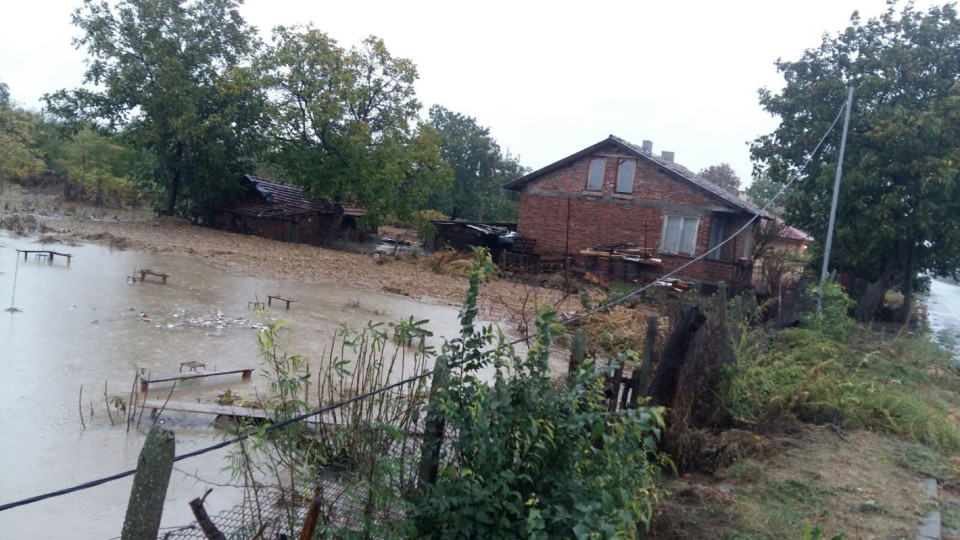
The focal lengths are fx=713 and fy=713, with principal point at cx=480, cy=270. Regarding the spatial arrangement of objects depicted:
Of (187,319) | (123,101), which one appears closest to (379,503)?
(187,319)

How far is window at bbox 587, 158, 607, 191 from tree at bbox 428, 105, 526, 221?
16.9 metres

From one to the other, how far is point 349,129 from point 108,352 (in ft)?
70.7

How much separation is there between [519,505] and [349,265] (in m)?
23.4

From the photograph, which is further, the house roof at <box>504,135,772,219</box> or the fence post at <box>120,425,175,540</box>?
the house roof at <box>504,135,772,219</box>

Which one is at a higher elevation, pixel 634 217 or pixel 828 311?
pixel 634 217

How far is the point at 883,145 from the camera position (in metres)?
19.3

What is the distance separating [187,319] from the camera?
1422cm

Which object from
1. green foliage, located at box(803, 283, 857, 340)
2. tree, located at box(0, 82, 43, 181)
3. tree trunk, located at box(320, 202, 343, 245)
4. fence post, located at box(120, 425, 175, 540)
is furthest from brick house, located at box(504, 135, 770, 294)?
tree, located at box(0, 82, 43, 181)

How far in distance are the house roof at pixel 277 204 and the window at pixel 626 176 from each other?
14.2m

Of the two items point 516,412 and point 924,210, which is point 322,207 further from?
point 516,412

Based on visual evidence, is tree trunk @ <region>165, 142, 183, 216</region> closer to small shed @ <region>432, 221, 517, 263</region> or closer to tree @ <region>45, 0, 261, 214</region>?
tree @ <region>45, 0, 261, 214</region>

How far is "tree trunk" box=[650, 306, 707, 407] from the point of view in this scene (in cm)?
660

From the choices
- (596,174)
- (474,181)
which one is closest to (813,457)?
(596,174)

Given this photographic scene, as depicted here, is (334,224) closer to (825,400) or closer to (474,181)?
(474,181)
